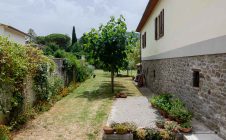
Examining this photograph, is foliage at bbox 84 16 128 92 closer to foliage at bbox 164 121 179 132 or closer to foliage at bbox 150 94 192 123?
foliage at bbox 150 94 192 123

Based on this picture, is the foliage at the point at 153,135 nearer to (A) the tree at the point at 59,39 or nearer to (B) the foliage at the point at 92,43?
(B) the foliage at the point at 92,43

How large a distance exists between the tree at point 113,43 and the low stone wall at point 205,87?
585 centimetres

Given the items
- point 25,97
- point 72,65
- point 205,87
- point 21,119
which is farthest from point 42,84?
point 72,65

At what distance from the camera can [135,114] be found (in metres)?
10.5

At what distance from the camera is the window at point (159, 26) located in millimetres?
14617

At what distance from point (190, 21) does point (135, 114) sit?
12.6 feet

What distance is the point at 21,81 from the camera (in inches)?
359

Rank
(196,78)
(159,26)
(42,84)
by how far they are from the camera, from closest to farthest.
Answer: (196,78) → (42,84) → (159,26)

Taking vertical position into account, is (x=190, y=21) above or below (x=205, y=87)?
above

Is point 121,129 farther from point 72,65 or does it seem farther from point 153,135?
point 72,65

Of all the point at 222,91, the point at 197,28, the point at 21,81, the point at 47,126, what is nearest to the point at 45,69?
the point at 21,81

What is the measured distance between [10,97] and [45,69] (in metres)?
3.28

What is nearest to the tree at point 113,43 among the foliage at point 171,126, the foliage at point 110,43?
the foliage at point 110,43

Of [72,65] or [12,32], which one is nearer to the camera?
[72,65]
